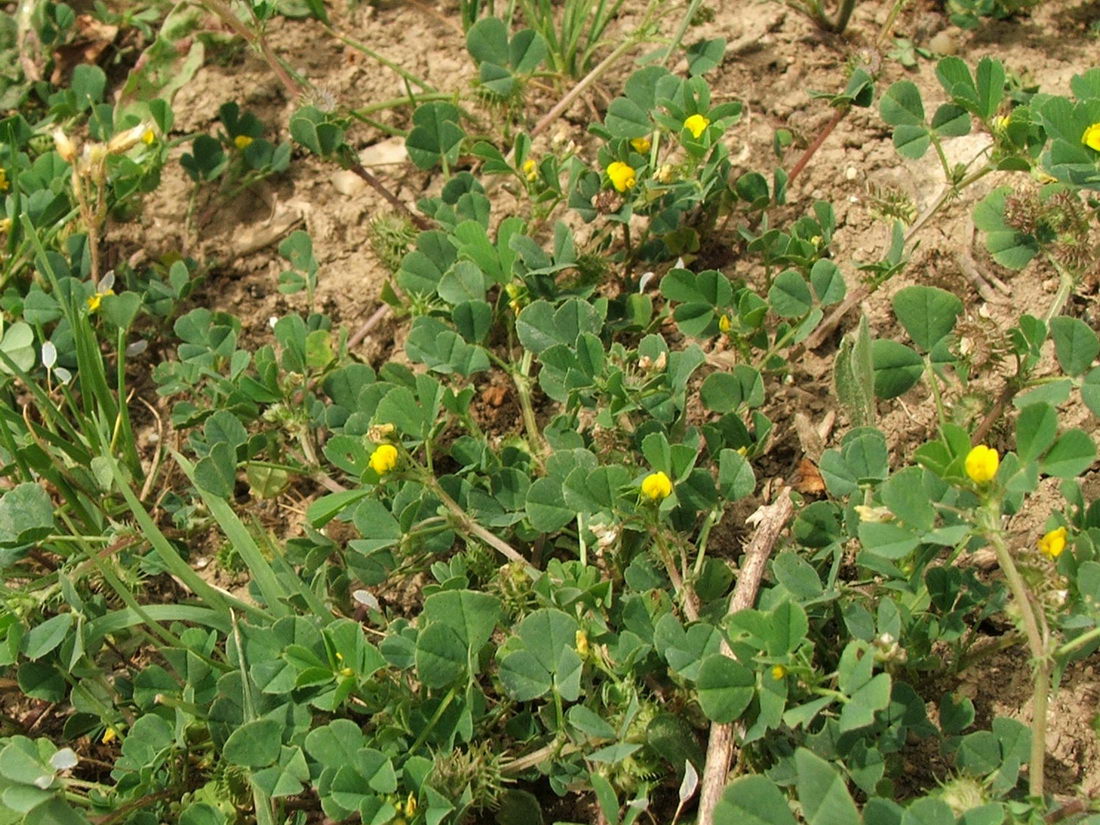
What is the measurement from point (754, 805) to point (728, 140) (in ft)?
6.45

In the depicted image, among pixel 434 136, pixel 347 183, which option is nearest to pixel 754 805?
pixel 434 136

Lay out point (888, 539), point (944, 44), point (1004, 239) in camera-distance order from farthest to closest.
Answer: point (944, 44), point (1004, 239), point (888, 539)

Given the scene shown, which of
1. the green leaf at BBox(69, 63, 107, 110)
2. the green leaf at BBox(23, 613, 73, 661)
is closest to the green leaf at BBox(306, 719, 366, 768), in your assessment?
the green leaf at BBox(23, 613, 73, 661)

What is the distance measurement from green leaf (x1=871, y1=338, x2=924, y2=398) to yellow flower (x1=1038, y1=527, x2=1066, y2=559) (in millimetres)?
444

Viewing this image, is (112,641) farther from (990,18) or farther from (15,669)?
(990,18)

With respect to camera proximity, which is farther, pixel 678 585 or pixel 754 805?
pixel 678 585

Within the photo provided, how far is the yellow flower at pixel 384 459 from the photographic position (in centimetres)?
220

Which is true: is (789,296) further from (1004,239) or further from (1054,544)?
(1054,544)

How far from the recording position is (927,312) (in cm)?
224

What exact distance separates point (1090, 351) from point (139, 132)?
247 centimetres

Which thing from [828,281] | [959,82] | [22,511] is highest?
[959,82]

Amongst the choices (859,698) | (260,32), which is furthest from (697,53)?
(859,698)

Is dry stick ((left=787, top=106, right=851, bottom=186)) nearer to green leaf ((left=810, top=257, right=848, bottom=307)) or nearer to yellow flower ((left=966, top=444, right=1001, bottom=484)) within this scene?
green leaf ((left=810, top=257, right=848, bottom=307))

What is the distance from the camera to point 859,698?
1800 millimetres
